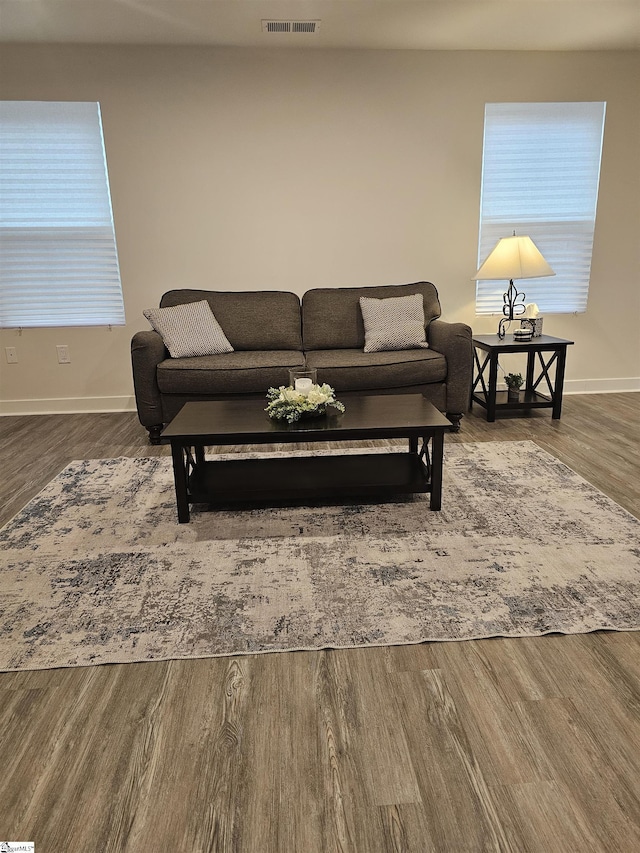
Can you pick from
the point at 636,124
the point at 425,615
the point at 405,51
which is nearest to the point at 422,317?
the point at 405,51

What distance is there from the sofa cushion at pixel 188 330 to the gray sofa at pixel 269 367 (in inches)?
2.4

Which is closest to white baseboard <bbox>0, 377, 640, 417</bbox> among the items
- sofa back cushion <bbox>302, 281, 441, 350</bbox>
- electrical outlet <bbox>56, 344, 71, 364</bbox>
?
electrical outlet <bbox>56, 344, 71, 364</bbox>

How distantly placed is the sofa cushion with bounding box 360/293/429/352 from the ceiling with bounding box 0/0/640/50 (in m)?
1.75

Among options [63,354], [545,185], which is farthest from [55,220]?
[545,185]

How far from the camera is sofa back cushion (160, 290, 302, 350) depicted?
4.18 metres

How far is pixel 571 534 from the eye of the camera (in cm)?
239

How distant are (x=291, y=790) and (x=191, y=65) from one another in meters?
4.55

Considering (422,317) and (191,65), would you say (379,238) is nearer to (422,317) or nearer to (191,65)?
(422,317)

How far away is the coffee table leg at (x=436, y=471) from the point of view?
251 cm

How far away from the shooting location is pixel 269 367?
371 centimetres

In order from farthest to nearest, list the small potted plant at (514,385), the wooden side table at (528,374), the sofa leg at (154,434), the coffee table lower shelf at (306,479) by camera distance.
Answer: the small potted plant at (514,385) → the wooden side table at (528,374) → the sofa leg at (154,434) → the coffee table lower shelf at (306,479)

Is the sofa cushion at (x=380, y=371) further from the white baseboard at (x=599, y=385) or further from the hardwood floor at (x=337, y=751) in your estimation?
the hardwood floor at (x=337, y=751)

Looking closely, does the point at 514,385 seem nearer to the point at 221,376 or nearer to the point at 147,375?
the point at 221,376

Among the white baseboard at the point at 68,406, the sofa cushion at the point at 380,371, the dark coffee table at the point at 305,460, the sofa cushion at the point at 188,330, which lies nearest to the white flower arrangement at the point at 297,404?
the dark coffee table at the point at 305,460
